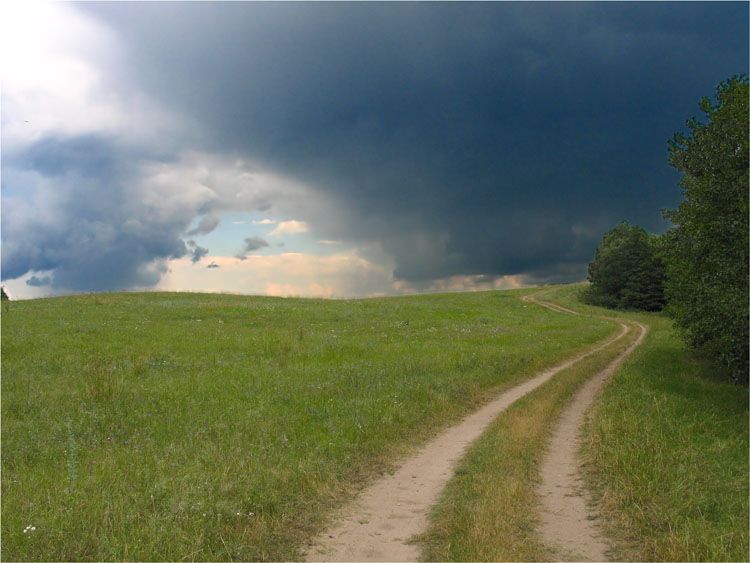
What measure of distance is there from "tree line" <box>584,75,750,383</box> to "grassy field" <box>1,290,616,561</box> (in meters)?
7.01

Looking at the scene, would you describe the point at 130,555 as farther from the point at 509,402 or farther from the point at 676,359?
the point at 676,359

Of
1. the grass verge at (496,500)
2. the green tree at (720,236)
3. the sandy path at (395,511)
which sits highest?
the green tree at (720,236)

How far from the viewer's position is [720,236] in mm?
16672

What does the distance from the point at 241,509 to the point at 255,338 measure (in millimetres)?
19847

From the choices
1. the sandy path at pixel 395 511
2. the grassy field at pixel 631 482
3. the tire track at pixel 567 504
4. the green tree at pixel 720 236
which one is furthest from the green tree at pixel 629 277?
the sandy path at pixel 395 511

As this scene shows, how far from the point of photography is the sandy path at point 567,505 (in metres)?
6.66

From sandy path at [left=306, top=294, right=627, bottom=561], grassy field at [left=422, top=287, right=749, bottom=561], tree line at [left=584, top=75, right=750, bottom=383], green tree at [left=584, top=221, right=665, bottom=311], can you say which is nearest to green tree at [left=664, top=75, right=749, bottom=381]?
tree line at [left=584, top=75, right=750, bottom=383]

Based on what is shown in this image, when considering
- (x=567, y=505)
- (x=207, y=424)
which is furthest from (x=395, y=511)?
(x=207, y=424)

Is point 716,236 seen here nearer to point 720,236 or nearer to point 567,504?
point 720,236

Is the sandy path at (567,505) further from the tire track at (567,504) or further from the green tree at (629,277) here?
the green tree at (629,277)

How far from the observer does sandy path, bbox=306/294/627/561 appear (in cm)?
663

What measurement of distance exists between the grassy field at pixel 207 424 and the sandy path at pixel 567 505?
10.2ft

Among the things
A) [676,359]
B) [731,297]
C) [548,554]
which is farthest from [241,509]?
[676,359]

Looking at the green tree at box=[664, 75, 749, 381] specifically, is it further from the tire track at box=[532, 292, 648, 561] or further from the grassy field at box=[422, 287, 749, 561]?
the tire track at box=[532, 292, 648, 561]
